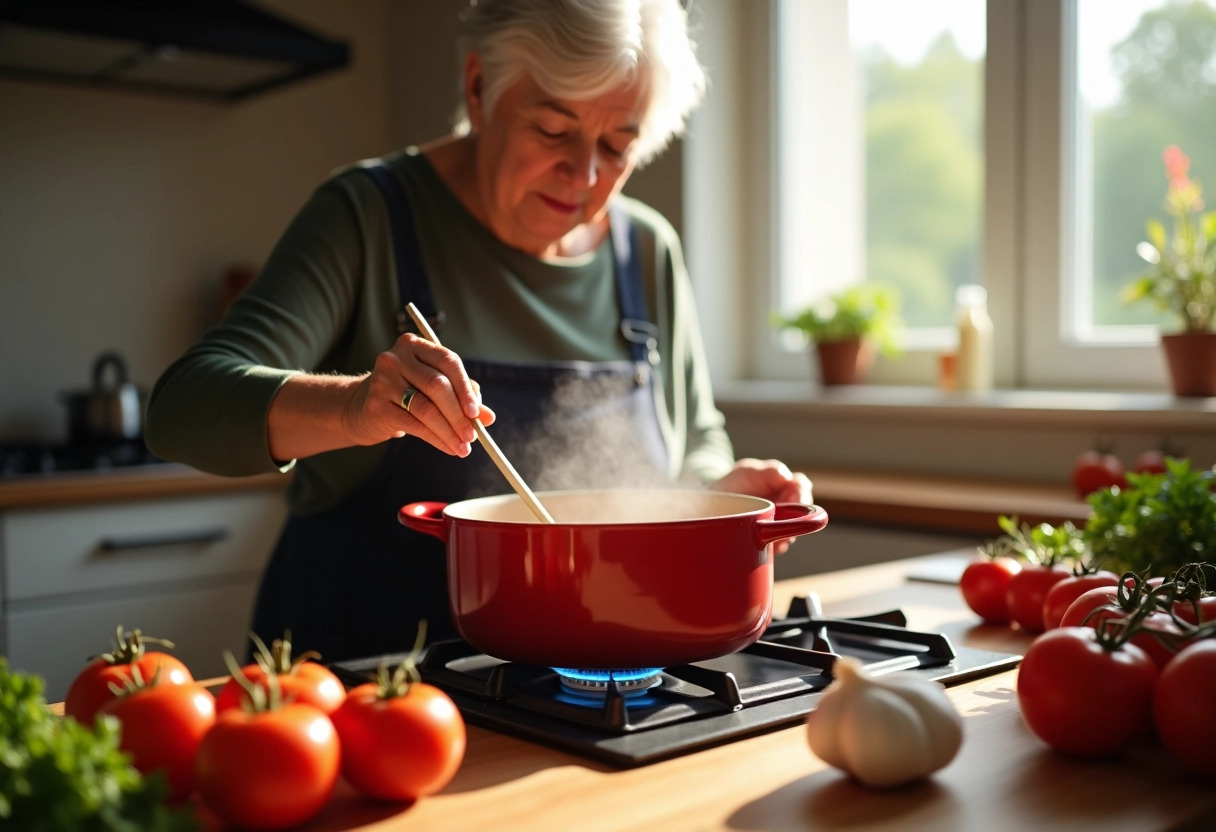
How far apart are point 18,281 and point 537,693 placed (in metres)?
2.52

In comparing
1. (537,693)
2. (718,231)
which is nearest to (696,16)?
(718,231)

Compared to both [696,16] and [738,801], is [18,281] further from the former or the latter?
[738,801]

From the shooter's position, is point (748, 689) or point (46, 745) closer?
point (46, 745)

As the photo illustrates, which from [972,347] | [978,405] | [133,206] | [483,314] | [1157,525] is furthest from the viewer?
[133,206]

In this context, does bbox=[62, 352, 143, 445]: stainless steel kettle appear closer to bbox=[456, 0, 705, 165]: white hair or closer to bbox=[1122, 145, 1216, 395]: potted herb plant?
bbox=[456, 0, 705, 165]: white hair

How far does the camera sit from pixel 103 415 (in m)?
2.74

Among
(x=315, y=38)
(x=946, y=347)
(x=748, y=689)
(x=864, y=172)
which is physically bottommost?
(x=748, y=689)

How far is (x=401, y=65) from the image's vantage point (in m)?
3.52

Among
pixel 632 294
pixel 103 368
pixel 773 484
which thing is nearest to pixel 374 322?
pixel 632 294

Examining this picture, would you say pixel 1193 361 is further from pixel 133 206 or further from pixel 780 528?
pixel 133 206

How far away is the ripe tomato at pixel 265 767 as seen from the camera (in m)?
0.61

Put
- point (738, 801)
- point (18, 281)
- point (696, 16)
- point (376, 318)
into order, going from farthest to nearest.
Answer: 1. point (18, 281)
2. point (696, 16)
3. point (376, 318)
4. point (738, 801)

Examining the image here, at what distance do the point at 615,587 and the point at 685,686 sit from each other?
0.42 feet

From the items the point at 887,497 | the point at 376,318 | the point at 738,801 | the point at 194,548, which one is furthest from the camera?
the point at 194,548
